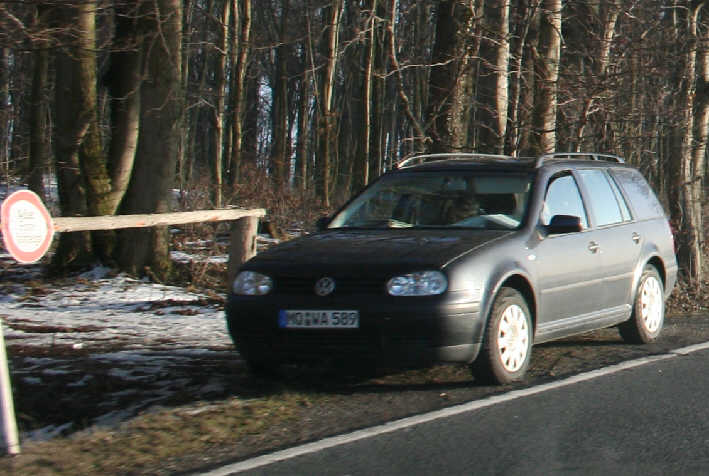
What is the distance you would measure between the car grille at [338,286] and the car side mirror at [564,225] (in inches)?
72.6

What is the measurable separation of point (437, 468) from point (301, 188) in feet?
63.8

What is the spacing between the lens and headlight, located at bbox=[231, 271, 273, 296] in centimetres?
753

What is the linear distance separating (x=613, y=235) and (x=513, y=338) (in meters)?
2.09

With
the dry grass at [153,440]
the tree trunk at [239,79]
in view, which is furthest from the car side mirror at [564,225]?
the tree trunk at [239,79]

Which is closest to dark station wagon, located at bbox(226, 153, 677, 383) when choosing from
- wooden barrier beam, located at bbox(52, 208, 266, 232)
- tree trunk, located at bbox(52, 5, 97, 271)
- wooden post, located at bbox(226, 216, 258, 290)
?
wooden post, located at bbox(226, 216, 258, 290)

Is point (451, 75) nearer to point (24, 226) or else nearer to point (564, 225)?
point (564, 225)

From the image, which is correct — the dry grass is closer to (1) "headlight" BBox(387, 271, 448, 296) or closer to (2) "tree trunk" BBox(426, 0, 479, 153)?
(1) "headlight" BBox(387, 271, 448, 296)

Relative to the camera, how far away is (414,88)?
4250cm

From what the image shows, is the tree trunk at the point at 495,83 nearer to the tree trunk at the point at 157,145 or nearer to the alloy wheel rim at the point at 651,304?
the tree trunk at the point at 157,145

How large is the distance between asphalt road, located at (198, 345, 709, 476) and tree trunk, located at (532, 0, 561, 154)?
7504 mm

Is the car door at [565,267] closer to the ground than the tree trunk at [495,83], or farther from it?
closer to the ground

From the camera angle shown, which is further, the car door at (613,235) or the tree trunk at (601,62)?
the tree trunk at (601,62)

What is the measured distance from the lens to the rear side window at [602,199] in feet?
30.8

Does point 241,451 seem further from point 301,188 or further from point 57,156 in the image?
point 301,188
